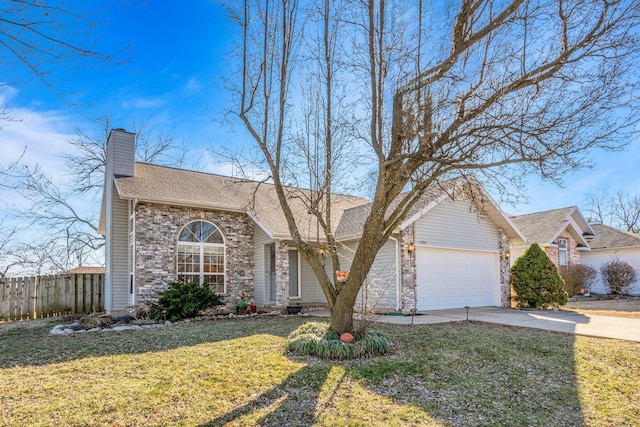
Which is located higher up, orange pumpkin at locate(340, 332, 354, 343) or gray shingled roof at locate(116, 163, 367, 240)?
gray shingled roof at locate(116, 163, 367, 240)

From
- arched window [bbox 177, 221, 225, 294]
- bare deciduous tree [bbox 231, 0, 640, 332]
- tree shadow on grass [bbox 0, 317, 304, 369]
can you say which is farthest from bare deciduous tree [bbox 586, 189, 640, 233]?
tree shadow on grass [bbox 0, 317, 304, 369]

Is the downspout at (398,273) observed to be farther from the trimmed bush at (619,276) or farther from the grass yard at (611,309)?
the trimmed bush at (619,276)

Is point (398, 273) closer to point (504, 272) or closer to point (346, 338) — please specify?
point (504, 272)

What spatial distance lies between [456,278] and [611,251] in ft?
47.6

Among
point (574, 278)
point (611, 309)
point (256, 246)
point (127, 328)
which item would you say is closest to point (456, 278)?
point (611, 309)

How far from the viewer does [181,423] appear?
13.3 ft

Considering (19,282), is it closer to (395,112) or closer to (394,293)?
(394,293)

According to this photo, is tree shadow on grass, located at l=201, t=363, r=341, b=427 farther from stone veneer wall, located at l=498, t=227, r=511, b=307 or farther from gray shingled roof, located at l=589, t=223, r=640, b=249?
gray shingled roof, located at l=589, t=223, r=640, b=249

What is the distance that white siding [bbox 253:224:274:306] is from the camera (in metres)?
13.9

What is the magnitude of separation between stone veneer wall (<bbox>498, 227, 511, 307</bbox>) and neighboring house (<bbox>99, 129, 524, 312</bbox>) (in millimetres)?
37

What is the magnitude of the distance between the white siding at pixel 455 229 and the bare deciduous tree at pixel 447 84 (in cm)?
515

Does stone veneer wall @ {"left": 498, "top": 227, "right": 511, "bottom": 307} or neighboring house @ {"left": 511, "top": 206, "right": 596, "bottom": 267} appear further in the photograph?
neighboring house @ {"left": 511, "top": 206, "right": 596, "bottom": 267}

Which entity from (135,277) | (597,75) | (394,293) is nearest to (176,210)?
(135,277)

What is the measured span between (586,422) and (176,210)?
1163cm
